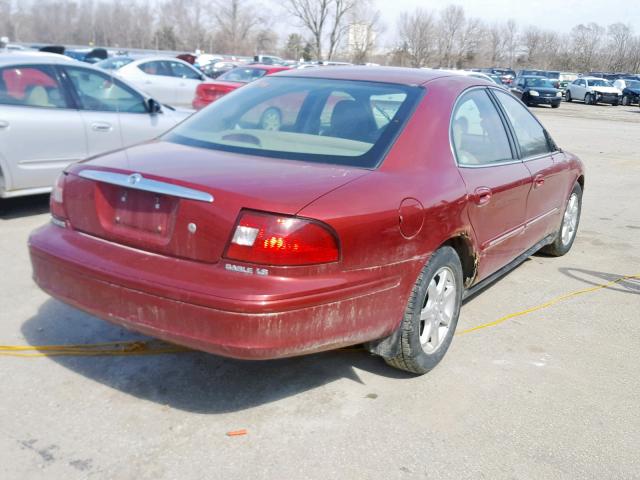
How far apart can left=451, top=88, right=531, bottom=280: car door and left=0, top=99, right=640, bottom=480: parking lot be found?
54 cm

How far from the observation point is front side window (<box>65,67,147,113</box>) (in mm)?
7000

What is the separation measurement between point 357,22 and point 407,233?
2868 inches

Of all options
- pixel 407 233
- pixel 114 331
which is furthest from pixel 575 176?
pixel 114 331

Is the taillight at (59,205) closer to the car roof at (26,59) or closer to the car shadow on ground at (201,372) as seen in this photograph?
the car shadow on ground at (201,372)

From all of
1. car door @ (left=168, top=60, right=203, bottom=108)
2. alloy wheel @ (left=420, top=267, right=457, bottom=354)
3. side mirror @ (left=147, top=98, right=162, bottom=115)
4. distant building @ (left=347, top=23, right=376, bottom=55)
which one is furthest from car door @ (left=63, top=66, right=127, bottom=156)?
distant building @ (left=347, top=23, right=376, bottom=55)

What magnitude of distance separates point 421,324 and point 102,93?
5.10 m

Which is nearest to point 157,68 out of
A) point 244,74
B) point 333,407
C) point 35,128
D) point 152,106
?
point 244,74

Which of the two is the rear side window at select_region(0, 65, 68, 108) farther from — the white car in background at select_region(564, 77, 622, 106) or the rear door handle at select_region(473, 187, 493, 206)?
the white car in background at select_region(564, 77, 622, 106)

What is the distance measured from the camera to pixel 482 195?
3871mm

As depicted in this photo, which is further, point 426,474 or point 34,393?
point 34,393

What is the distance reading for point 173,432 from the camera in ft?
9.81

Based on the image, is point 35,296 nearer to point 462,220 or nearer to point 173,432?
point 173,432

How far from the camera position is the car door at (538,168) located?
4.75 meters

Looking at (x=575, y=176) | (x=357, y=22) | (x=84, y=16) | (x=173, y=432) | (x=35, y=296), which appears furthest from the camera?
(x=84, y=16)
